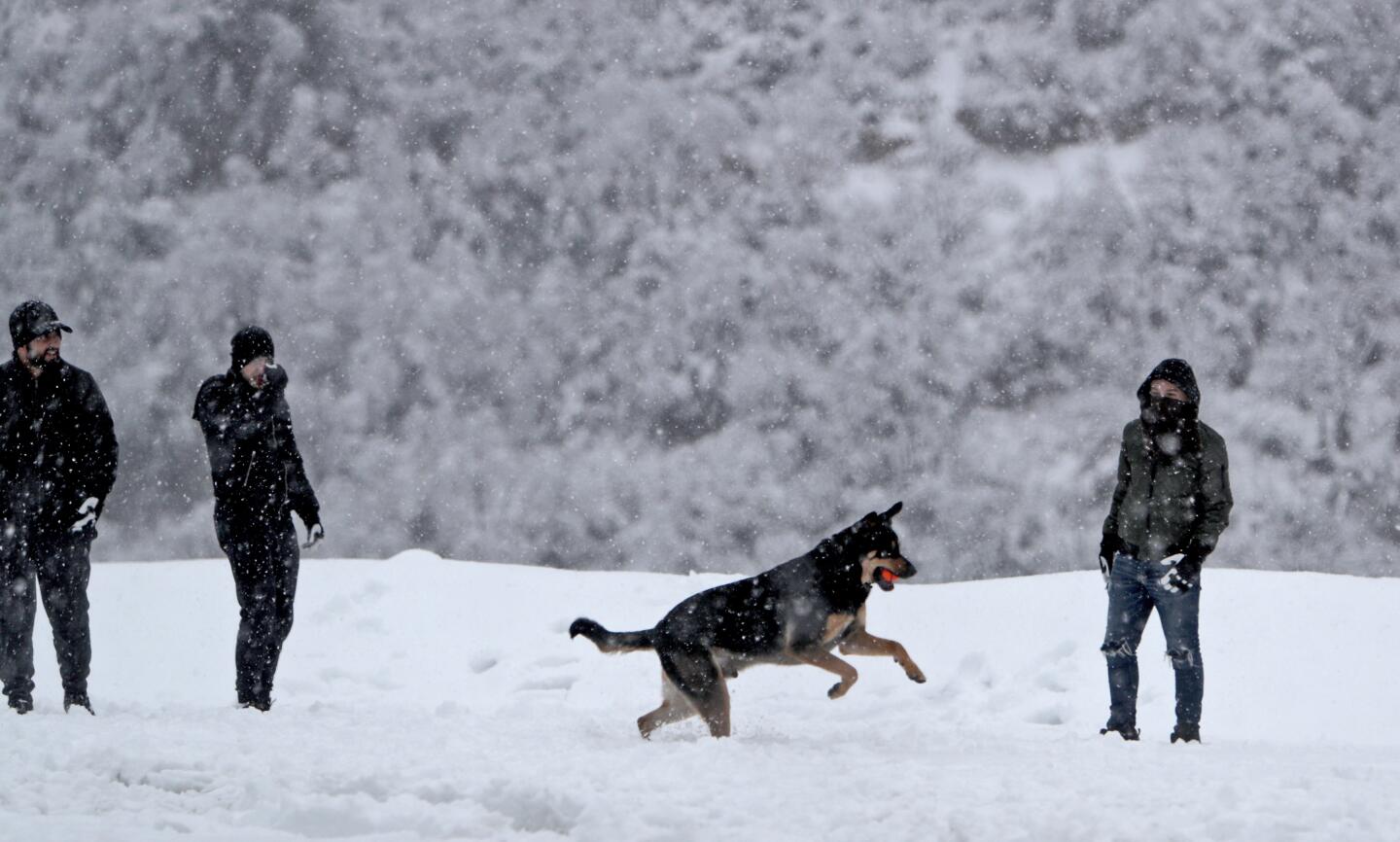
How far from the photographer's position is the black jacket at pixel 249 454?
223 inches

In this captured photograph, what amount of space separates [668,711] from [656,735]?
0.35m

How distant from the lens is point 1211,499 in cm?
518

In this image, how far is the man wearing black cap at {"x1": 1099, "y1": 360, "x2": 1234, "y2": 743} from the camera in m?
5.14

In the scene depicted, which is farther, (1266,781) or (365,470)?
(365,470)

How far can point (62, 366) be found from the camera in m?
5.70

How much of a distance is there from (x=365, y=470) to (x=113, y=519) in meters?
2.36

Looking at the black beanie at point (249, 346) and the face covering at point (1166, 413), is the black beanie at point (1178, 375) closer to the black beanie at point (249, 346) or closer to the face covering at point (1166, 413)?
the face covering at point (1166, 413)

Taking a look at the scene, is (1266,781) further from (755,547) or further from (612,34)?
(612,34)

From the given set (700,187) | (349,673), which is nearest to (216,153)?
(700,187)

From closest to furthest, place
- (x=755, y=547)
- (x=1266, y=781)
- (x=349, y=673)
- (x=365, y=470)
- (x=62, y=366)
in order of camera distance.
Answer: (x=1266, y=781)
(x=62, y=366)
(x=349, y=673)
(x=755, y=547)
(x=365, y=470)

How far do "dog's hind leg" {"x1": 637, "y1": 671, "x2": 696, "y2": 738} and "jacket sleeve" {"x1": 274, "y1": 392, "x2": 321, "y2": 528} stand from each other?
1816mm

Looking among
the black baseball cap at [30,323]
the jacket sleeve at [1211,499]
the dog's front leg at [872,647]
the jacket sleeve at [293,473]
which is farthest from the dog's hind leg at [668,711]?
the black baseball cap at [30,323]

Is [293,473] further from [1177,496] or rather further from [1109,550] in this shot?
[1177,496]

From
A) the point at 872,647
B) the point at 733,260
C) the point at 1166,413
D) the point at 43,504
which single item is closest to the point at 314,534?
the point at 43,504
